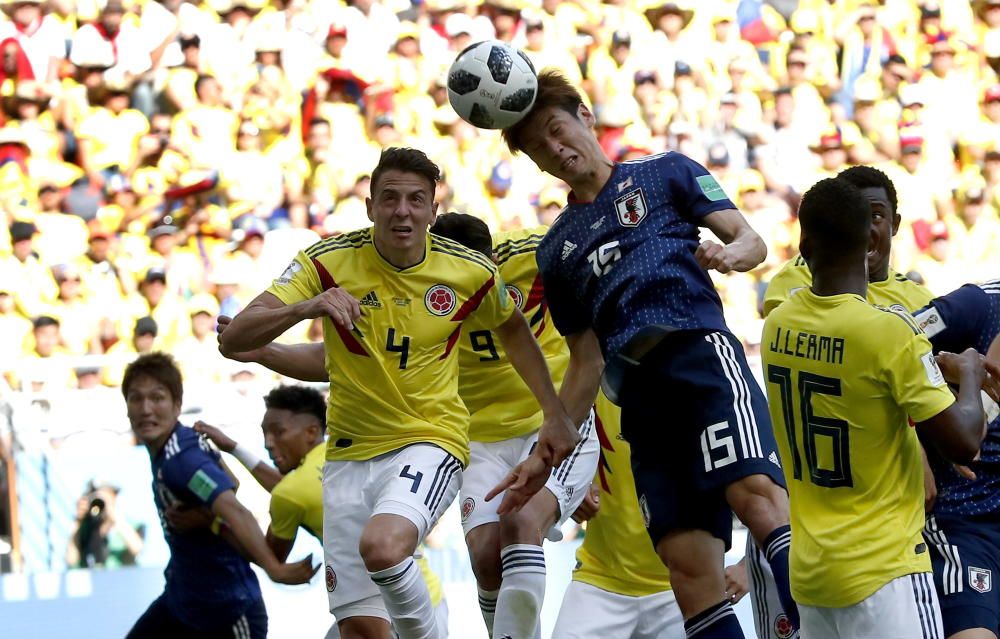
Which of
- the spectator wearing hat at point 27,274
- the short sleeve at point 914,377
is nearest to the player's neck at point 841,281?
the short sleeve at point 914,377

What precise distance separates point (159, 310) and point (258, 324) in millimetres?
7730

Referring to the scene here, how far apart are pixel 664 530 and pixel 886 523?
96 cm

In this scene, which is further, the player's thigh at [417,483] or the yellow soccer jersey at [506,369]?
the yellow soccer jersey at [506,369]

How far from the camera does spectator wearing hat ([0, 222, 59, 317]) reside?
1295cm

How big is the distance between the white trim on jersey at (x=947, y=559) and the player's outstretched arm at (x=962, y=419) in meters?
0.93

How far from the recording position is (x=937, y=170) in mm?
15758

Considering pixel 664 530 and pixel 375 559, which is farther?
pixel 375 559

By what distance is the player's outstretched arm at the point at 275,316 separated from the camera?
17.6ft

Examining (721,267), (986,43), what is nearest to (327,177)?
(986,43)

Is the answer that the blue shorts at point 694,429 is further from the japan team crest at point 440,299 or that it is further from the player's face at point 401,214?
the player's face at point 401,214

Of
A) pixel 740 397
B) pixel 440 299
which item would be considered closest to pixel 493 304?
pixel 440 299

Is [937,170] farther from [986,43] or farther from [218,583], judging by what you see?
[218,583]

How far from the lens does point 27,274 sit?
13.1m

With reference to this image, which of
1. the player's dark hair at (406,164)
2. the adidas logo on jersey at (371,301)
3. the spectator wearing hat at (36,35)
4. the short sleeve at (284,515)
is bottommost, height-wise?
the short sleeve at (284,515)
